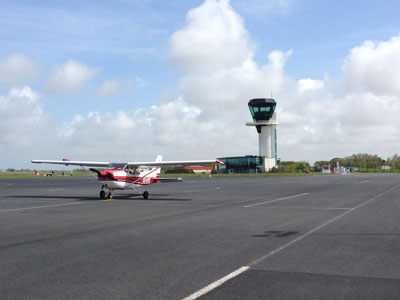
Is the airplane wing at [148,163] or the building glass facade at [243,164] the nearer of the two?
the airplane wing at [148,163]

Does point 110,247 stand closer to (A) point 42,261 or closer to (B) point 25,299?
(A) point 42,261

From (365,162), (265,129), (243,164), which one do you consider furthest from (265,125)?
(365,162)

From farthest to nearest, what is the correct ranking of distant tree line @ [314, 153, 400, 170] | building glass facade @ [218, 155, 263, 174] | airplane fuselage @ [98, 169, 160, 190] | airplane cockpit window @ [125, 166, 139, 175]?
distant tree line @ [314, 153, 400, 170] < building glass facade @ [218, 155, 263, 174] < airplane cockpit window @ [125, 166, 139, 175] < airplane fuselage @ [98, 169, 160, 190]

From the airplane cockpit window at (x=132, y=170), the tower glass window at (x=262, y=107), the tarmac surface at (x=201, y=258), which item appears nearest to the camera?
the tarmac surface at (x=201, y=258)

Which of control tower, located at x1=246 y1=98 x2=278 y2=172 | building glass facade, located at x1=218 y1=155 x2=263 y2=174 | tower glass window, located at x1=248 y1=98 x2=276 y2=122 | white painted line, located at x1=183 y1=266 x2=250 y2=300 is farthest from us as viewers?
building glass facade, located at x1=218 y1=155 x2=263 y2=174

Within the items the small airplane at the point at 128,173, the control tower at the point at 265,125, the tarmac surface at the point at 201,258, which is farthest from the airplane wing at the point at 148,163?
the control tower at the point at 265,125

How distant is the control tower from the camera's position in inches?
4476

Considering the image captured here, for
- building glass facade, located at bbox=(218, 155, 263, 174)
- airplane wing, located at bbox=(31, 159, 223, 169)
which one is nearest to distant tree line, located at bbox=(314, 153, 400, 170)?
building glass facade, located at bbox=(218, 155, 263, 174)

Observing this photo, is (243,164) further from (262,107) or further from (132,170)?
(132,170)

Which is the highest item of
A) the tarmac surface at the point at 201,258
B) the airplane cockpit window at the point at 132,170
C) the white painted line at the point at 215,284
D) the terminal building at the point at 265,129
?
the terminal building at the point at 265,129

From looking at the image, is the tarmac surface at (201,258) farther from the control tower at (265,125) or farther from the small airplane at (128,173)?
the control tower at (265,125)

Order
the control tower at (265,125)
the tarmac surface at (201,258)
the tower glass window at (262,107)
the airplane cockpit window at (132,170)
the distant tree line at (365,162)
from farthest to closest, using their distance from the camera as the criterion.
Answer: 1. the distant tree line at (365,162)
2. the control tower at (265,125)
3. the tower glass window at (262,107)
4. the airplane cockpit window at (132,170)
5. the tarmac surface at (201,258)

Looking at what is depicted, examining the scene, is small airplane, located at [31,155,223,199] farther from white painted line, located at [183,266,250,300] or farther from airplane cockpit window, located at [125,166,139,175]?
white painted line, located at [183,266,250,300]

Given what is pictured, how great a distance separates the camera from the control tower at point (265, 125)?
4476 inches
